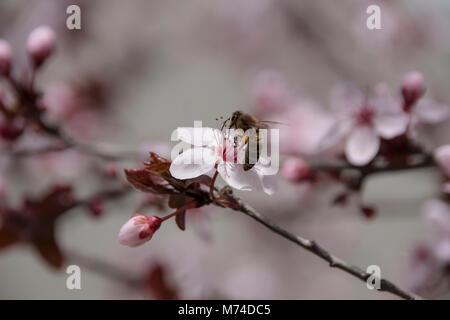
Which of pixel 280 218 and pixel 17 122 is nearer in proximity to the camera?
pixel 17 122

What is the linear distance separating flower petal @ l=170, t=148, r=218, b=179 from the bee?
0.06m

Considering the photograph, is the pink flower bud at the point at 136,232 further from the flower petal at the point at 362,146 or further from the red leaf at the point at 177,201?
the flower petal at the point at 362,146

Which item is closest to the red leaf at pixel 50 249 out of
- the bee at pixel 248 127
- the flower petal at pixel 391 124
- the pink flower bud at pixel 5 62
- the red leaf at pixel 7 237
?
the red leaf at pixel 7 237

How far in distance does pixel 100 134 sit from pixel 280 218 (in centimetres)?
112

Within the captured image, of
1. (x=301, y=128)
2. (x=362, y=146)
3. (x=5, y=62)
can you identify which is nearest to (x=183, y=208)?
(x=362, y=146)

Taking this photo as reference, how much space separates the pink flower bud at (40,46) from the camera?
1548mm

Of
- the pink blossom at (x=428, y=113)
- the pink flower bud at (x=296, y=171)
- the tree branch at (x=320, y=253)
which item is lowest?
the tree branch at (x=320, y=253)

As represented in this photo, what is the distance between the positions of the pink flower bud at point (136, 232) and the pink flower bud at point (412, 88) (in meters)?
0.76

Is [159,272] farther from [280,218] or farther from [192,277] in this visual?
[280,218]

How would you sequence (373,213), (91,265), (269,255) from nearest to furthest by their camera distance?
(373,213) → (91,265) → (269,255)

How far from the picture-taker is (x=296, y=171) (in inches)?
58.2

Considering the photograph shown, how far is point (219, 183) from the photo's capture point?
0.96m

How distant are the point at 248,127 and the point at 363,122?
0.57 meters

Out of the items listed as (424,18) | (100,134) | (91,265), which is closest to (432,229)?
(91,265)
